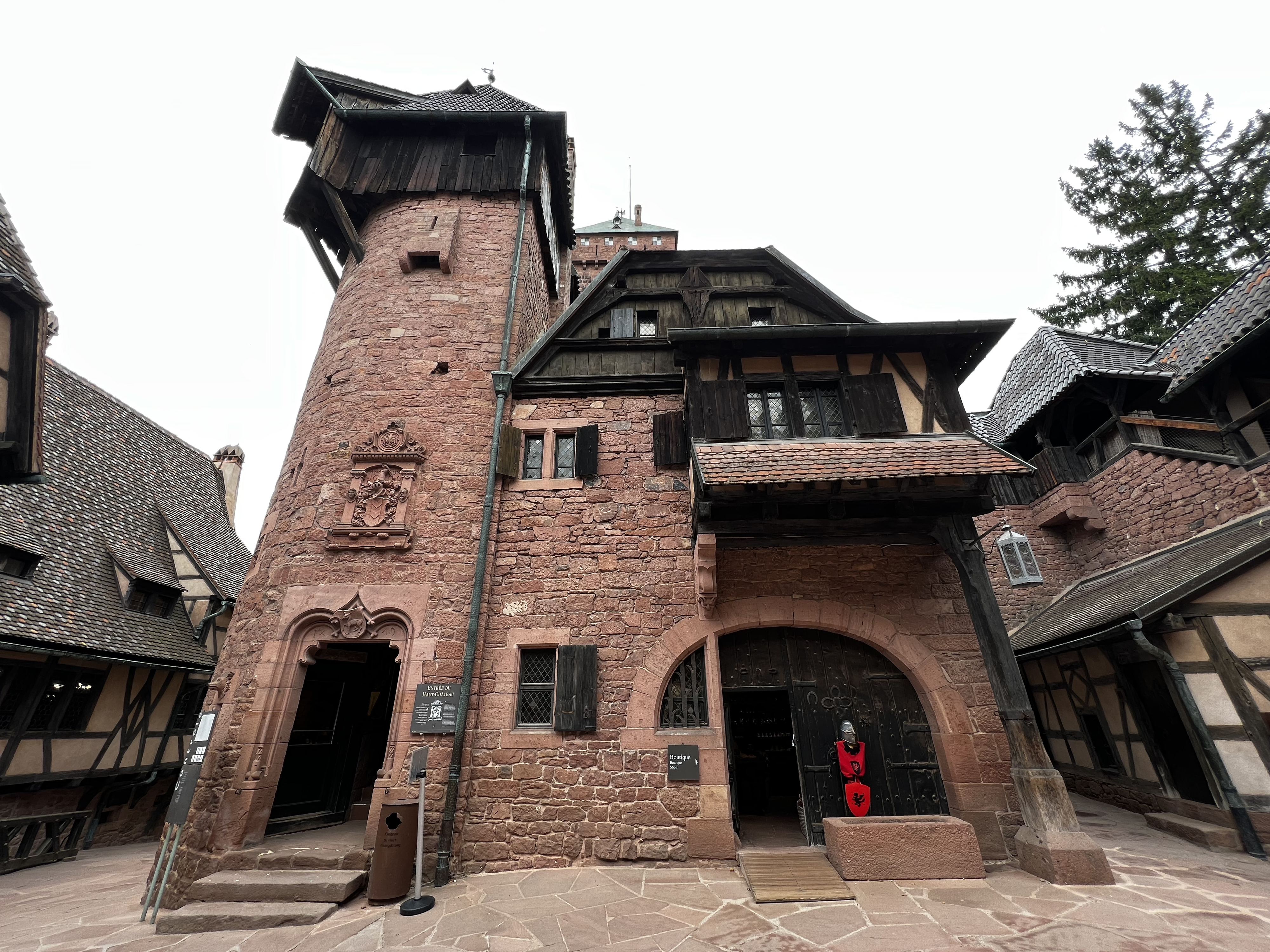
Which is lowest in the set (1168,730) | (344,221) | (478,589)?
(1168,730)

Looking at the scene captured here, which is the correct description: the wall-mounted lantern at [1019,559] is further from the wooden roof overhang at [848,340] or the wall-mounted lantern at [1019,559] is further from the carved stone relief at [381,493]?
the carved stone relief at [381,493]

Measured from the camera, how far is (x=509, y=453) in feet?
27.0

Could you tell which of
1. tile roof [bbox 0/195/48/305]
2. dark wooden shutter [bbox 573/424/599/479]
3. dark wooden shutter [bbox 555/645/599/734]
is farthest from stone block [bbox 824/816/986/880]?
tile roof [bbox 0/195/48/305]

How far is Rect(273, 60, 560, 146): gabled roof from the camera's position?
11727 mm

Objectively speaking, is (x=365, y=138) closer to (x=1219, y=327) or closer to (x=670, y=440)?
(x=670, y=440)

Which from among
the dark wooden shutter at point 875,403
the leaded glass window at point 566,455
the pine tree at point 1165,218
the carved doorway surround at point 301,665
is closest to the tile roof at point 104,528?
the carved doorway surround at point 301,665

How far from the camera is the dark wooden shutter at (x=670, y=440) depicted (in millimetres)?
8156

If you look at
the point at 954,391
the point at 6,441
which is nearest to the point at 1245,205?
the point at 954,391

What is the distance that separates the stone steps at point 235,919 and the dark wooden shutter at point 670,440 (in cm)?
648

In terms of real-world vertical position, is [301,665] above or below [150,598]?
below

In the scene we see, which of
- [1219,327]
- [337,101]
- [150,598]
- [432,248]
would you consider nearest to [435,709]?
[432,248]

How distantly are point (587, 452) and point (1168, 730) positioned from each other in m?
9.21

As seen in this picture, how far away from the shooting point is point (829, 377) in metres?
7.87

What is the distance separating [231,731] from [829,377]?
9.44 metres
